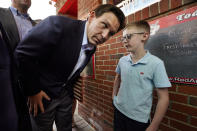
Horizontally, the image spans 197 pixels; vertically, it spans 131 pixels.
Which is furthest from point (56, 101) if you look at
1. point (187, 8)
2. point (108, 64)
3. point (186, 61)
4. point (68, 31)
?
point (187, 8)

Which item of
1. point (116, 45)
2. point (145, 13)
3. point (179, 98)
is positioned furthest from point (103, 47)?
point (179, 98)

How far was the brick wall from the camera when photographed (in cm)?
107

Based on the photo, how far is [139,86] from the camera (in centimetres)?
109

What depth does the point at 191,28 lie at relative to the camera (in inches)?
39.3

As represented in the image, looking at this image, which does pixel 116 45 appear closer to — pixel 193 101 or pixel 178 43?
pixel 178 43

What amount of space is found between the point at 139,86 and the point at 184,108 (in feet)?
1.66

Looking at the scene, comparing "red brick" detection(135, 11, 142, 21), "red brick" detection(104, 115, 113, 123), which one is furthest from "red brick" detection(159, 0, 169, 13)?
"red brick" detection(104, 115, 113, 123)

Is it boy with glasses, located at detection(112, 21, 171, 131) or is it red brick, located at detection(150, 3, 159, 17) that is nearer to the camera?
boy with glasses, located at detection(112, 21, 171, 131)

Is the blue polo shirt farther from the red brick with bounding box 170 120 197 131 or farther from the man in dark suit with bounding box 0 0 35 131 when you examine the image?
the man in dark suit with bounding box 0 0 35 131

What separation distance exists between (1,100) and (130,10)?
1695 millimetres

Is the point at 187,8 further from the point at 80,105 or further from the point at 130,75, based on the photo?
the point at 80,105

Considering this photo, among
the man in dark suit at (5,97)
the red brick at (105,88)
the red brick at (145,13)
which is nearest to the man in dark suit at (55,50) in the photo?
the man in dark suit at (5,97)

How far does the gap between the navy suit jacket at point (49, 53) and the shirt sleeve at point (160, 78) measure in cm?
72

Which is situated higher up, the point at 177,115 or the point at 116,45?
the point at 116,45
